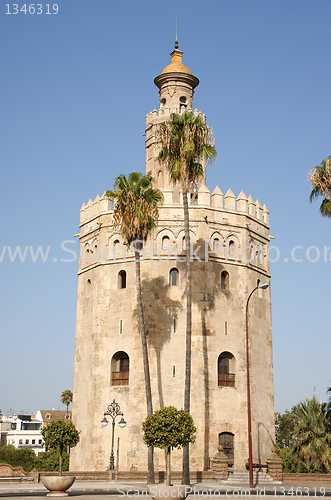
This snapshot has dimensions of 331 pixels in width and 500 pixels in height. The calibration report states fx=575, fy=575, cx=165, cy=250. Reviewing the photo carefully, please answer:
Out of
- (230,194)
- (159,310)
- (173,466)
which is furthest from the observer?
(230,194)

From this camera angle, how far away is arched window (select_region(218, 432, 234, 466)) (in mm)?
32531

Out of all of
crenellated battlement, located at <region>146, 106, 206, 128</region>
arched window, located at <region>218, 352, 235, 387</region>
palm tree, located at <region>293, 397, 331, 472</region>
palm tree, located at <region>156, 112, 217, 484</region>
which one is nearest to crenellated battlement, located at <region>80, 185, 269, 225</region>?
palm tree, located at <region>156, 112, 217, 484</region>

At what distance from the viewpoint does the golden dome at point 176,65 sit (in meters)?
42.2

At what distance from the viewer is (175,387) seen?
32.5m

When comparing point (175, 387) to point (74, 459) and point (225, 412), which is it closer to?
point (225, 412)

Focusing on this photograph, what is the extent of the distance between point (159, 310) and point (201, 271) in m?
3.43

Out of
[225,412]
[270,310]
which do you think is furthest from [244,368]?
[270,310]

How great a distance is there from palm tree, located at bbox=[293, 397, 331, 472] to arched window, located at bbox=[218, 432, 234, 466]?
498cm

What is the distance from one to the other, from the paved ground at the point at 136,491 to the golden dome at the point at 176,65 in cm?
2834

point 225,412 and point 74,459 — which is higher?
point 225,412

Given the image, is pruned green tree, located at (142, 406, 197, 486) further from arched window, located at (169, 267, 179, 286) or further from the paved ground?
arched window, located at (169, 267, 179, 286)

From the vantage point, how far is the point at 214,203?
119ft

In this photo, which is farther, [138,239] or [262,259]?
[262,259]

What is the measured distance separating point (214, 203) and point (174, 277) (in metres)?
5.55
